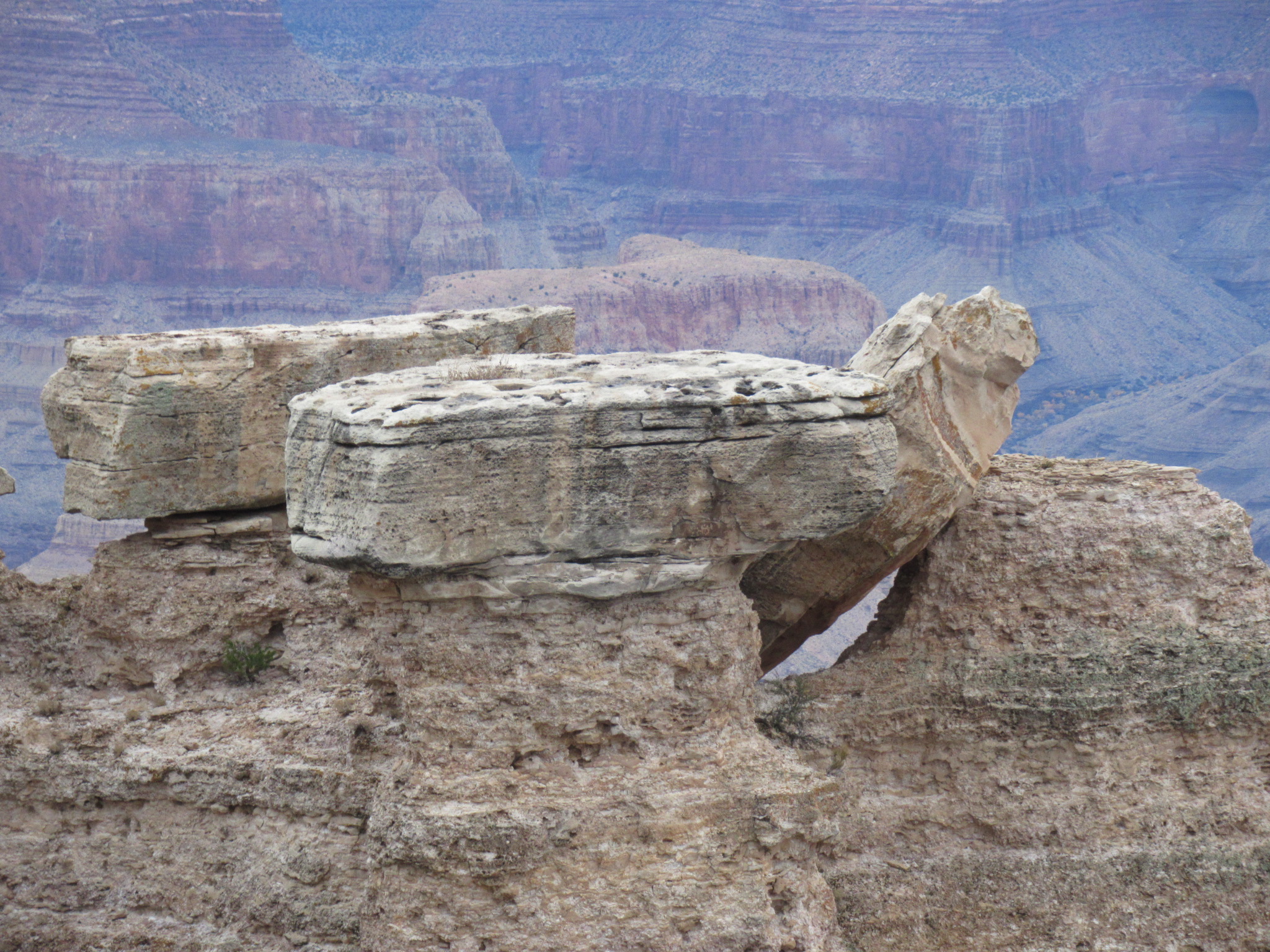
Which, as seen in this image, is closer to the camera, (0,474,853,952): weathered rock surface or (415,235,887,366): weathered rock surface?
(0,474,853,952): weathered rock surface

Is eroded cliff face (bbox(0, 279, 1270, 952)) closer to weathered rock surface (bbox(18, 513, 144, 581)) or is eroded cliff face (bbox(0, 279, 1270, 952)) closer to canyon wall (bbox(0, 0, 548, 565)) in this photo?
weathered rock surface (bbox(18, 513, 144, 581))

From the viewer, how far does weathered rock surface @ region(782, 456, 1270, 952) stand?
39.0 ft

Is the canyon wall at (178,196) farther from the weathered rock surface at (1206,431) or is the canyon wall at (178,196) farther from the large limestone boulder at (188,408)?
the large limestone boulder at (188,408)

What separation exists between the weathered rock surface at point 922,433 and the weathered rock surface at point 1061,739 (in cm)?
59

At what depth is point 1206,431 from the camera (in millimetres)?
88500

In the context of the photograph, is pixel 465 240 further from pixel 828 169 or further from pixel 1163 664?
pixel 1163 664

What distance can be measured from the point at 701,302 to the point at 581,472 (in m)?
76.1

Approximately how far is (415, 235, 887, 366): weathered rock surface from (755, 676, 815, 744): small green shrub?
225 ft

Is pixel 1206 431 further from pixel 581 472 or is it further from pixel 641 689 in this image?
pixel 581 472

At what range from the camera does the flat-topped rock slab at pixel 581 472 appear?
9.17 m

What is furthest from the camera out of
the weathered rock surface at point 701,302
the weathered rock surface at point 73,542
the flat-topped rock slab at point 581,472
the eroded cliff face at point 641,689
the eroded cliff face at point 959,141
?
the eroded cliff face at point 959,141

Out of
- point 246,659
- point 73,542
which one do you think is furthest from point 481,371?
point 73,542

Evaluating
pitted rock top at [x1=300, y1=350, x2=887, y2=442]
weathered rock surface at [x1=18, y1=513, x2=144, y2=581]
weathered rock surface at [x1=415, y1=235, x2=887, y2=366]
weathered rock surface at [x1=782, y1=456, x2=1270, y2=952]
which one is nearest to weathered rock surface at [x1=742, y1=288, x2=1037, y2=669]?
weathered rock surface at [x1=782, y1=456, x2=1270, y2=952]

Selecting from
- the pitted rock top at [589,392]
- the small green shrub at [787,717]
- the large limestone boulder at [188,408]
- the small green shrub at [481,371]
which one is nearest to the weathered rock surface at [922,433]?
the small green shrub at [787,717]
